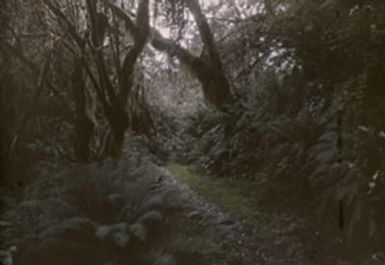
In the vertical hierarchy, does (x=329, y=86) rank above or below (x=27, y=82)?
below

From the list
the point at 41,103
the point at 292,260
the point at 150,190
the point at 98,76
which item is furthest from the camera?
the point at 41,103

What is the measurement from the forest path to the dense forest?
2cm

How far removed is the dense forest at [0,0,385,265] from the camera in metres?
4.10

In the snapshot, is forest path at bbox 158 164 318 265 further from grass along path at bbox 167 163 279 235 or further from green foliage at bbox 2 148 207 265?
green foliage at bbox 2 148 207 265

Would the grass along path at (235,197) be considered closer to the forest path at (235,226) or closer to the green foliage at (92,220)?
the forest path at (235,226)

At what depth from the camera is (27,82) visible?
6.07m

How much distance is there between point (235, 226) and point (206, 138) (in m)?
3.99

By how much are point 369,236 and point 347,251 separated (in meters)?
0.24

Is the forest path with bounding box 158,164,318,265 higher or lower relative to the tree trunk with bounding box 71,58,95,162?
lower

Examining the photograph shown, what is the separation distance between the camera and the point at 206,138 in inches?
362

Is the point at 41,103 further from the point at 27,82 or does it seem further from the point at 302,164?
the point at 302,164

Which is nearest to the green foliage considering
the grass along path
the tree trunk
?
the tree trunk

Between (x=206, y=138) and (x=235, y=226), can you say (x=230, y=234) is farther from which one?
(x=206, y=138)

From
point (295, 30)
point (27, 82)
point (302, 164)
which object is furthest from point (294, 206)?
point (27, 82)
